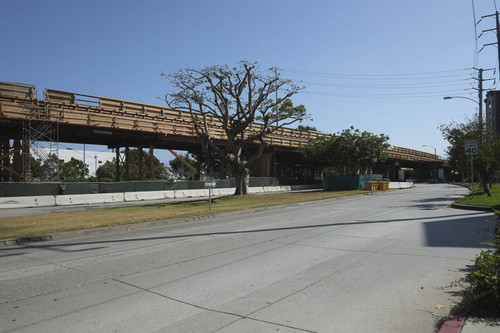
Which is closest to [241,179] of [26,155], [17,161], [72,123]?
[72,123]

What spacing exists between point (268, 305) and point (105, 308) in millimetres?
2126

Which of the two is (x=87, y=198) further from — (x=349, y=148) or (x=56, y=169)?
(x=349, y=148)

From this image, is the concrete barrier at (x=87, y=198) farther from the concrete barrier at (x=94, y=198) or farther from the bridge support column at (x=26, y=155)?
the bridge support column at (x=26, y=155)

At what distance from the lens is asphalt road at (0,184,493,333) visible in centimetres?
439

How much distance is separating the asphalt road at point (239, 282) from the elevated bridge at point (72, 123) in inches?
885

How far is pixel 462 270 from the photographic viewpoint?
20.9ft

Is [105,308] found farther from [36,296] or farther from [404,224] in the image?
[404,224]

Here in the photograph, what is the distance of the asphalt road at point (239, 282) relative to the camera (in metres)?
4.39

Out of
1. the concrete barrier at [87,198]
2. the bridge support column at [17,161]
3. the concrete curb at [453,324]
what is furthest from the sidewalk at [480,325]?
the bridge support column at [17,161]

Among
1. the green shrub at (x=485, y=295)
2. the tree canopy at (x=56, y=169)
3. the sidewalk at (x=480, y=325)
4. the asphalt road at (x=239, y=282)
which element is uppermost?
the tree canopy at (x=56, y=169)

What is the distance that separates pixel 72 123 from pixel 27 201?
330 inches

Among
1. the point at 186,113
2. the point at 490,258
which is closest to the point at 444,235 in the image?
the point at 490,258

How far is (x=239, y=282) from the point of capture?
5.95m

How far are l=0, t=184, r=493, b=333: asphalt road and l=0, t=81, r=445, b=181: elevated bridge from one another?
22.5m
